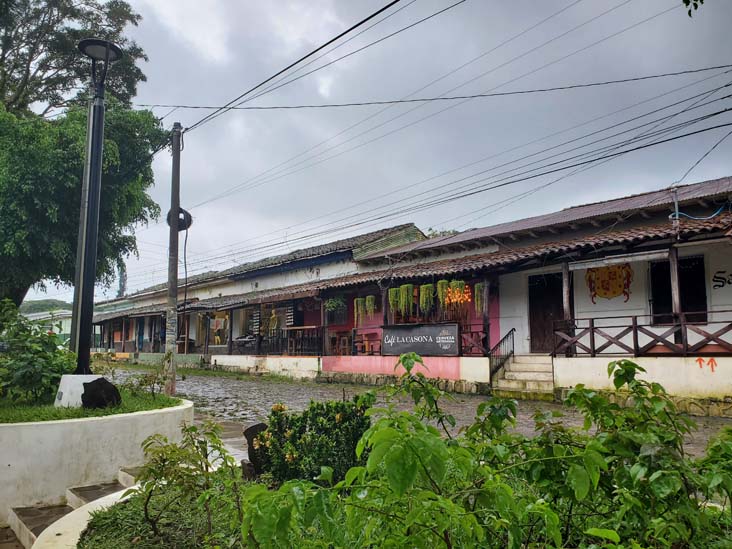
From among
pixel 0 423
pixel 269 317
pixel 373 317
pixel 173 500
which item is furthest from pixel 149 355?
pixel 173 500

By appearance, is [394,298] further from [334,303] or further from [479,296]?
[334,303]

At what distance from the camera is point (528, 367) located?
1364cm

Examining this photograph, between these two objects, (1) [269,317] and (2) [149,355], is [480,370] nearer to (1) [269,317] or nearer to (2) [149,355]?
(1) [269,317]

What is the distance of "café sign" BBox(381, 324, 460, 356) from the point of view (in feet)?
47.6

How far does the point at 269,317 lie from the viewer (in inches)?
969

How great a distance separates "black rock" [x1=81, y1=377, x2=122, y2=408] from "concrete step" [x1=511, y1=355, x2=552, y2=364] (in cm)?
1073

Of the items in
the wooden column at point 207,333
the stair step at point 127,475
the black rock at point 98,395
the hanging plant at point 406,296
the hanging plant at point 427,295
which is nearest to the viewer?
the stair step at point 127,475

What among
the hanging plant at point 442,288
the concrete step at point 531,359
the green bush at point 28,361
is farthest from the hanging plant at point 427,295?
the green bush at point 28,361

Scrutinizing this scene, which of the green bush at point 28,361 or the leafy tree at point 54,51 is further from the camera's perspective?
the leafy tree at point 54,51

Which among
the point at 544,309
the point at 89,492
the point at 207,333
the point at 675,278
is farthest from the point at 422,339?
the point at 207,333

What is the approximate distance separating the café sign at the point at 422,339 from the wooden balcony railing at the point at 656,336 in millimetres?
2787

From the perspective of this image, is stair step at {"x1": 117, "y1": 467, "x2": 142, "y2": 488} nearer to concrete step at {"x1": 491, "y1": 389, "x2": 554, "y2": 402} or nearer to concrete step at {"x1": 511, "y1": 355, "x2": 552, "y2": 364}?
concrete step at {"x1": 491, "y1": 389, "x2": 554, "y2": 402}

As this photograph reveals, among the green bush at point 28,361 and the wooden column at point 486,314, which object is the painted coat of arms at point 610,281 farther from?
the green bush at point 28,361

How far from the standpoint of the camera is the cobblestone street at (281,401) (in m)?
8.34
